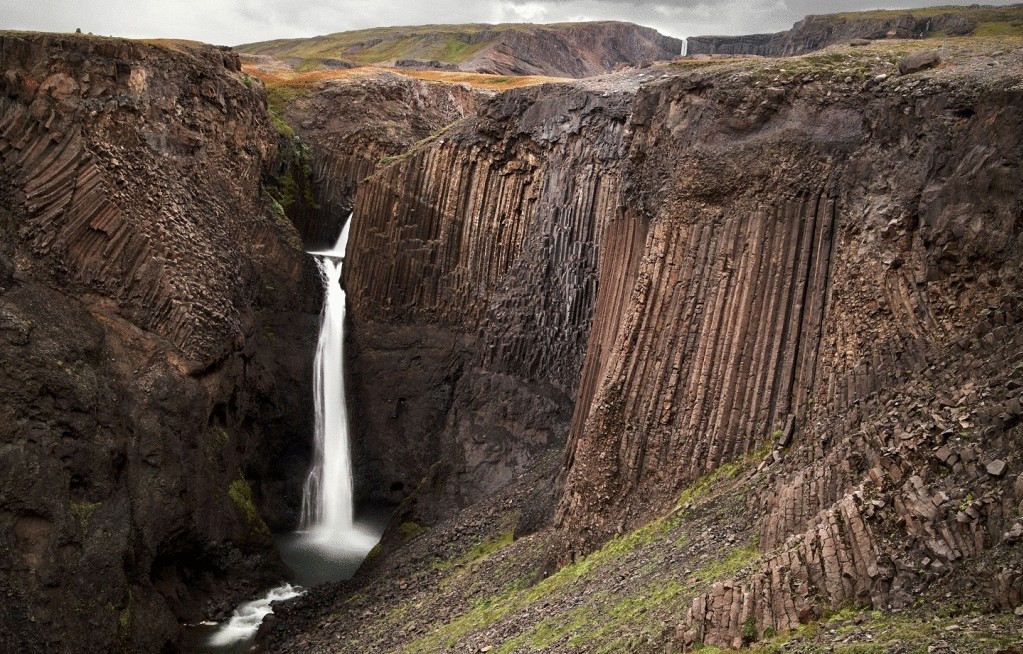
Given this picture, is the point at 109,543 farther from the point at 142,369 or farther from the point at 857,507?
the point at 857,507

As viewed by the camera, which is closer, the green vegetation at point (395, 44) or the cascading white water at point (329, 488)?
the cascading white water at point (329, 488)

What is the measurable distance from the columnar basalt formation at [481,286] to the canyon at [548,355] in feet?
0.38

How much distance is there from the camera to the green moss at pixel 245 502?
2844cm

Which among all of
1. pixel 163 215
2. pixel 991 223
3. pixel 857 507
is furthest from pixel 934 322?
pixel 163 215

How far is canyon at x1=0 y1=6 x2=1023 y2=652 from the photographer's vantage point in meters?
12.8

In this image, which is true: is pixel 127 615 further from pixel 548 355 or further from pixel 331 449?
pixel 548 355

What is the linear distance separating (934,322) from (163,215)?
20.5 meters

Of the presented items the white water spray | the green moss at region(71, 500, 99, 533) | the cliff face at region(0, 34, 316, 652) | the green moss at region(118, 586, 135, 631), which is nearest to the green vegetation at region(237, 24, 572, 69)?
the cliff face at region(0, 34, 316, 652)

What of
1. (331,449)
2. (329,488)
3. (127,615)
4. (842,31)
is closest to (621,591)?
(127,615)

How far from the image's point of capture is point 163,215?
2852 centimetres

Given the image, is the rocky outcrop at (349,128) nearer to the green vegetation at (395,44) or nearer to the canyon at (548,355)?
the canyon at (548,355)

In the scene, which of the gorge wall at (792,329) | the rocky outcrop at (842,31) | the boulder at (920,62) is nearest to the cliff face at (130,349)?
the gorge wall at (792,329)

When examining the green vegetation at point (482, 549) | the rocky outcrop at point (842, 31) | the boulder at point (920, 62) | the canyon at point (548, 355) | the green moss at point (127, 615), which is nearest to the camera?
the canyon at point (548, 355)

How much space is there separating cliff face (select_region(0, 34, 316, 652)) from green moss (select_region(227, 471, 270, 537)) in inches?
3.2
